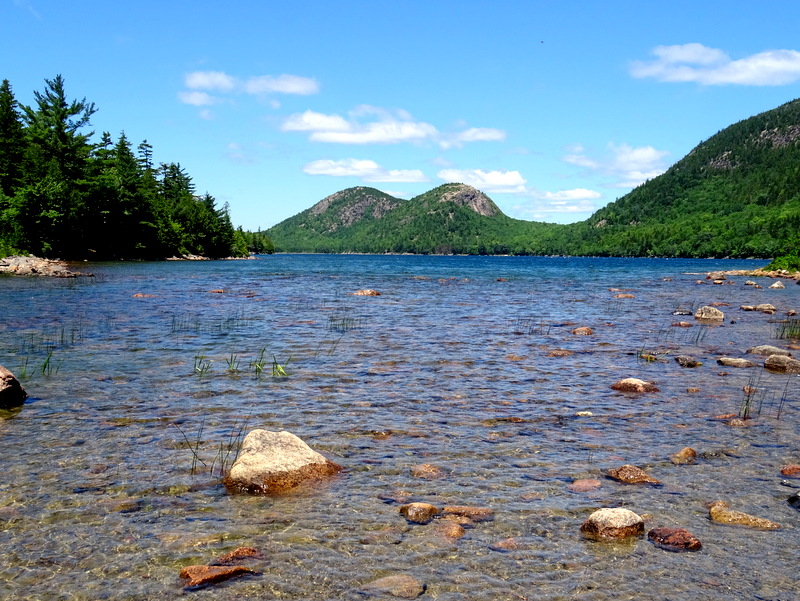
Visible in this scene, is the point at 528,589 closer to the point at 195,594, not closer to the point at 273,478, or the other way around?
the point at 195,594

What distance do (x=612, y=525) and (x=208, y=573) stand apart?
4417 millimetres

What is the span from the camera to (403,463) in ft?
29.0

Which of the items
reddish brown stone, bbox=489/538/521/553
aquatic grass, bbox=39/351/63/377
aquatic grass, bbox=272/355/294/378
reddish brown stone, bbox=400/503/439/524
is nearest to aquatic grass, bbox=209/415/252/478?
reddish brown stone, bbox=400/503/439/524

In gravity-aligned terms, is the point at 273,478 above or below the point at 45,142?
below

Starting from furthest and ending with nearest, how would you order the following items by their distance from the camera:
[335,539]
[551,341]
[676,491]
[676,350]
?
[551,341] < [676,350] < [676,491] < [335,539]

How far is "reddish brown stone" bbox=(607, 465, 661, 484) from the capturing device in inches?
322

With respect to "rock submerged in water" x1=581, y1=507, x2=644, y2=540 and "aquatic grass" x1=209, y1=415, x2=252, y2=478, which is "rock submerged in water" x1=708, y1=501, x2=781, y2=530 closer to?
"rock submerged in water" x1=581, y1=507, x2=644, y2=540

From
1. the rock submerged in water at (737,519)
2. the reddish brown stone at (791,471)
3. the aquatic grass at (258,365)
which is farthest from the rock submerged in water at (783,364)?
the aquatic grass at (258,365)

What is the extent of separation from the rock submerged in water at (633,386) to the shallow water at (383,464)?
1.24 feet

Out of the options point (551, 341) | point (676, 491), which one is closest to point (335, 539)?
point (676, 491)

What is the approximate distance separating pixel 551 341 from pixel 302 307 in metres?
16.4

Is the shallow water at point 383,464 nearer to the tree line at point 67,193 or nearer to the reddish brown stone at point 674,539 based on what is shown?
the reddish brown stone at point 674,539

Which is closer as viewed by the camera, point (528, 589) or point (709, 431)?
point (528, 589)

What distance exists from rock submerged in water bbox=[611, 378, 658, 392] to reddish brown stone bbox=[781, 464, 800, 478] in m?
4.79
